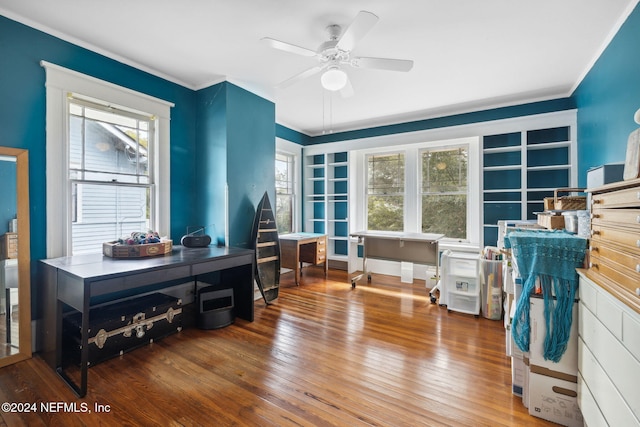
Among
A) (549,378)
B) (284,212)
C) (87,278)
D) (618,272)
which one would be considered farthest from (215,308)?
(618,272)

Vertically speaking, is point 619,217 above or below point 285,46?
below

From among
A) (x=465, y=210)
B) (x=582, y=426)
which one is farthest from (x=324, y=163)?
(x=582, y=426)

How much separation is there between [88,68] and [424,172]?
4637 millimetres

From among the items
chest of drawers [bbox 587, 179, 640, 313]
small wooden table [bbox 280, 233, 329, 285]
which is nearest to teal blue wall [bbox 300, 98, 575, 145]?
Answer: small wooden table [bbox 280, 233, 329, 285]

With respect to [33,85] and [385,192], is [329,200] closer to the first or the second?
[385,192]

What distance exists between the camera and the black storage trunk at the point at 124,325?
2.16 metres

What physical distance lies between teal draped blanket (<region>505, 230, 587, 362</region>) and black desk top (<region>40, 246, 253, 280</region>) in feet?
7.77

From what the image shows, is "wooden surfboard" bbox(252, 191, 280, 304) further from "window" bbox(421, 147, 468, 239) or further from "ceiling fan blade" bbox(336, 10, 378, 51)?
"window" bbox(421, 147, 468, 239)

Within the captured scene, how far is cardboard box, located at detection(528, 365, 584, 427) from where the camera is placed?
5.23 ft

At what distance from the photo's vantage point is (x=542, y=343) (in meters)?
1.65

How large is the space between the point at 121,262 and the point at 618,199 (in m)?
3.14

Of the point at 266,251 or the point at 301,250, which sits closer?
the point at 266,251

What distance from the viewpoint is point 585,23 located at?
7.54 ft

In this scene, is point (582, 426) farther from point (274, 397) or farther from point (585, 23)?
point (585, 23)
